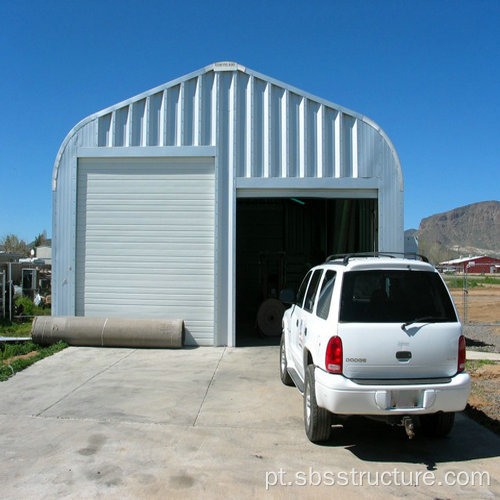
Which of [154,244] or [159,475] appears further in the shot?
[154,244]

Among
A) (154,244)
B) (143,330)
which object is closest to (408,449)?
(143,330)

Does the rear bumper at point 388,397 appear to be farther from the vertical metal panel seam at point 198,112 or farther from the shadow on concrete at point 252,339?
the vertical metal panel seam at point 198,112

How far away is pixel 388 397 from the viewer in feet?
15.9

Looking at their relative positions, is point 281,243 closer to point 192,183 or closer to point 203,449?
point 192,183

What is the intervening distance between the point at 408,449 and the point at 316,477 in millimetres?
1355

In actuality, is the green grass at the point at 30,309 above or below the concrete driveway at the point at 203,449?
below

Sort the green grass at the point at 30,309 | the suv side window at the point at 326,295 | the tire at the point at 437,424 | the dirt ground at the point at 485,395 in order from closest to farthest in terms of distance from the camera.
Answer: the suv side window at the point at 326,295
the tire at the point at 437,424
the dirt ground at the point at 485,395
the green grass at the point at 30,309

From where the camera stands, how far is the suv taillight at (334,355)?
4.93 meters

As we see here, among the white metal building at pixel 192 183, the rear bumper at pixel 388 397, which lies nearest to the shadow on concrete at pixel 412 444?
the rear bumper at pixel 388 397

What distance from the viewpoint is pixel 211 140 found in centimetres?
1180

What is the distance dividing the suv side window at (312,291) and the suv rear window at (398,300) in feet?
3.11

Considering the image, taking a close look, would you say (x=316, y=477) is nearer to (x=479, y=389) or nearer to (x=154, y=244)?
(x=479, y=389)

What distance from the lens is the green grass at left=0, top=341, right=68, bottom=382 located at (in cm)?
894

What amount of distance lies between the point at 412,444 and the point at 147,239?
8151mm
